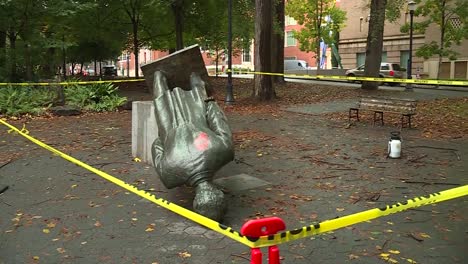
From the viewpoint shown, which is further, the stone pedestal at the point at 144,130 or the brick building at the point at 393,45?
the brick building at the point at 393,45

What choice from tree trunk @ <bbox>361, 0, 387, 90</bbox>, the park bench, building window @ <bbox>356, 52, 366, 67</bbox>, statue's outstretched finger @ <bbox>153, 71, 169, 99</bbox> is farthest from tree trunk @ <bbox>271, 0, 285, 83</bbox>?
building window @ <bbox>356, 52, 366, 67</bbox>

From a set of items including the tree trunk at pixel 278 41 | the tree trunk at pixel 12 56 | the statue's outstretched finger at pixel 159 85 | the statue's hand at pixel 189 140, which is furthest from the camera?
the tree trunk at pixel 278 41

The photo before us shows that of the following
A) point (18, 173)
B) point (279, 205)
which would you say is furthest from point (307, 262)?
point (18, 173)

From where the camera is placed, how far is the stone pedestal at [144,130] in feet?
26.1

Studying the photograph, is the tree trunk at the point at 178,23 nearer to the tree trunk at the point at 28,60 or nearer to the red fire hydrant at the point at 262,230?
the tree trunk at the point at 28,60

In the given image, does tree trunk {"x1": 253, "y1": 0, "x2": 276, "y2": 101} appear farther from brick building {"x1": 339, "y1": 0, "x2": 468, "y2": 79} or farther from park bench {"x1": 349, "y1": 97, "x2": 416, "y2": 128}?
brick building {"x1": 339, "y1": 0, "x2": 468, "y2": 79}

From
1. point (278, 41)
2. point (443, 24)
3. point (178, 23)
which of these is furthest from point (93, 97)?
point (443, 24)

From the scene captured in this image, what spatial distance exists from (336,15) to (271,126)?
102ft

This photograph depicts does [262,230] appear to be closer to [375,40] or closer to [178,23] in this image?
[375,40]

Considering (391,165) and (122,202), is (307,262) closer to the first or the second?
(122,202)

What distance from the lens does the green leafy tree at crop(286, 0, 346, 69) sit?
3884 centimetres

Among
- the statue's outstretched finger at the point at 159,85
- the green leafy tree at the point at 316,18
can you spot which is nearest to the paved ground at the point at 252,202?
the statue's outstretched finger at the point at 159,85

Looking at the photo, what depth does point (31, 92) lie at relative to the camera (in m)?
15.8

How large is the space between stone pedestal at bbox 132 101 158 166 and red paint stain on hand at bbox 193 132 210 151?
258 centimetres
